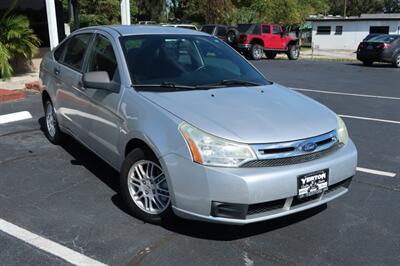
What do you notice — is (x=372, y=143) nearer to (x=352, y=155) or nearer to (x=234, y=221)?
(x=352, y=155)

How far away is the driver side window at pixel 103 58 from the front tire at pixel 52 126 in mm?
1404

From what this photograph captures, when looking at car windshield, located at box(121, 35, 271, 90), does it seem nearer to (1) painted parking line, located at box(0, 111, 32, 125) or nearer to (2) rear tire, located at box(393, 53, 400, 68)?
(1) painted parking line, located at box(0, 111, 32, 125)

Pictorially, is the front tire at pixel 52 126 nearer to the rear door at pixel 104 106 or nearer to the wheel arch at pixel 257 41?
the rear door at pixel 104 106

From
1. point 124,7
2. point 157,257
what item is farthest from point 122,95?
point 124,7

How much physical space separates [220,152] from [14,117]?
18.4 ft

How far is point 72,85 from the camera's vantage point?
5.01m

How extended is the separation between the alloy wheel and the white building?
42.6m

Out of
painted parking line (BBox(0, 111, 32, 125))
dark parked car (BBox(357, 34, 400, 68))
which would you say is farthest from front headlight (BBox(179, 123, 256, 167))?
dark parked car (BBox(357, 34, 400, 68))

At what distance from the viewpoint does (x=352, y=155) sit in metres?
3.68

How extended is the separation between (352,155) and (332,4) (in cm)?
9544

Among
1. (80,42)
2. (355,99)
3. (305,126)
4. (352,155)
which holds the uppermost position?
(80,42)

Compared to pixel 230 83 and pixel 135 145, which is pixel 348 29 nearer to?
pixel 230 83

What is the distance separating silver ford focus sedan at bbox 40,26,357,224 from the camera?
3182 millimetres

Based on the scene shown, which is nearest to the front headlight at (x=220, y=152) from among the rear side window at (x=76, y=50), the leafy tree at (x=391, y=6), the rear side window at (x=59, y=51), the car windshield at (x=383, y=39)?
the rear side window at (x=76, y=50)
